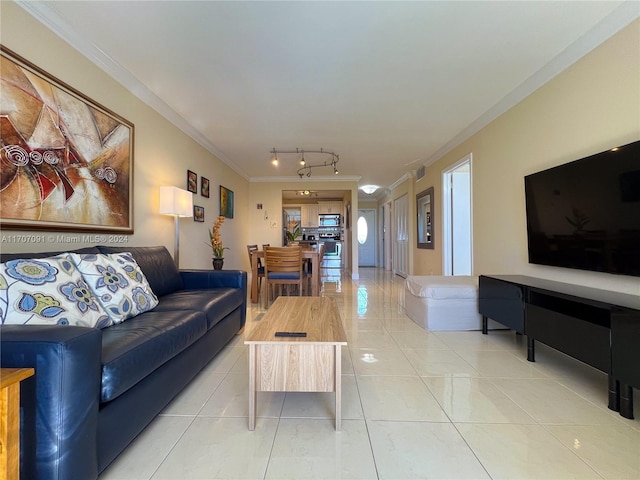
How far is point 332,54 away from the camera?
2.24 m

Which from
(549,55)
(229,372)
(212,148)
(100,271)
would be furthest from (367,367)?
(212,148)

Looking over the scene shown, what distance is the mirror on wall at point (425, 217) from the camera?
5.14m

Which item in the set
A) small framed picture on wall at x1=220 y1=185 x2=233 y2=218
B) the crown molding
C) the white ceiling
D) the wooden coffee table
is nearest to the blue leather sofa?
the wooden coffee table

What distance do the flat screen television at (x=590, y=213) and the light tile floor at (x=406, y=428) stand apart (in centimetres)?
83

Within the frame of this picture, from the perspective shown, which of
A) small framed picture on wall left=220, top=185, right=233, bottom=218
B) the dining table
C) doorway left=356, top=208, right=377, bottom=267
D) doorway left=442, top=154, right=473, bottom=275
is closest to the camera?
the dining table

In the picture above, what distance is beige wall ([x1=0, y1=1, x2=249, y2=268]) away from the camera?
1.74 meters

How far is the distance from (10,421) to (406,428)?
153 cm

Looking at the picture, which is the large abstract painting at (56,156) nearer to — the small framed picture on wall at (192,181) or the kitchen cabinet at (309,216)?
the small framed picture on wall at (192,181)

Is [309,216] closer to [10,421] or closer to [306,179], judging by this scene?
[306,179]

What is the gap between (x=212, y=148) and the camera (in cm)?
445

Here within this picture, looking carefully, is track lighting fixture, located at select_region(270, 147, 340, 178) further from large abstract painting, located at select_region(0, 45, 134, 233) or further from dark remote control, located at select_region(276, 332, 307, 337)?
dark remote control, located at select_region(276, 332, 307, 337)

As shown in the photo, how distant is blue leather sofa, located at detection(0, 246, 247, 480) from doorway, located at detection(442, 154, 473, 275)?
3982 millimetres

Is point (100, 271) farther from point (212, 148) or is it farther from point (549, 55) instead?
point (549, 55)

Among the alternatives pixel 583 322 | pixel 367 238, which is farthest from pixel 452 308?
pixel 367 238
